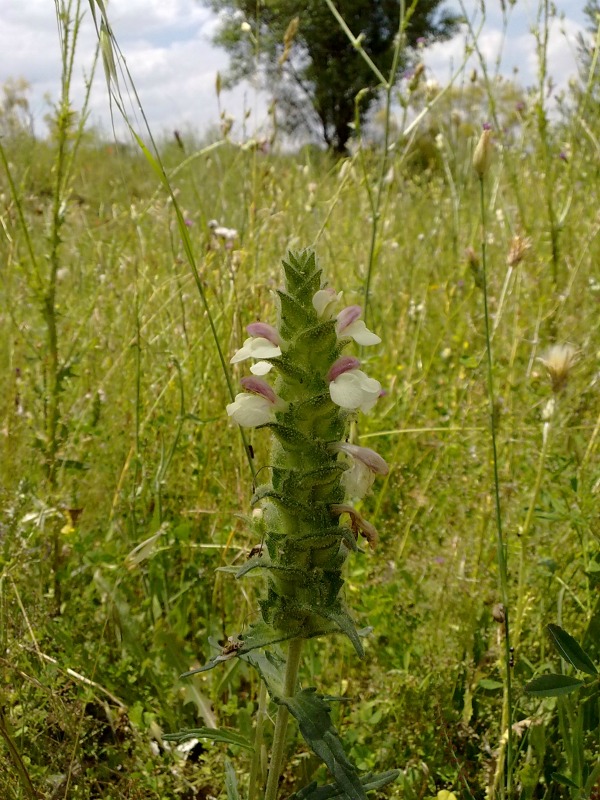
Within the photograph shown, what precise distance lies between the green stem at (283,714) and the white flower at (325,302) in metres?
0.42

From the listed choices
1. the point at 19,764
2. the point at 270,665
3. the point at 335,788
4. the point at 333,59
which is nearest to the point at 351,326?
the point at 270,665

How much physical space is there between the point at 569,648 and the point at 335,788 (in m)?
0.37

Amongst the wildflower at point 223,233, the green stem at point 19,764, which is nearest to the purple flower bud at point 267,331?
the green stem at point 19,764

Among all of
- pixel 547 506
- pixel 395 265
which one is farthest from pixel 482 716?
pixel 395 265

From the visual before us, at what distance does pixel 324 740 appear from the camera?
79 cm

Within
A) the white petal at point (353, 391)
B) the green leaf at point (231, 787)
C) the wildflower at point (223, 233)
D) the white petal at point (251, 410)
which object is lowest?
the green leaf at point (231, 787)

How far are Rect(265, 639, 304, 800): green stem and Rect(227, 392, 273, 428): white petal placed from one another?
0.29m

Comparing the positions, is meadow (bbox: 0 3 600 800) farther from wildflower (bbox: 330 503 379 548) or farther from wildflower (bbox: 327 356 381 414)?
wildflower (bbox: 330 503 379 548)

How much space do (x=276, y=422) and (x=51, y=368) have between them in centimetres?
111

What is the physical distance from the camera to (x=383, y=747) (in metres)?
1.28

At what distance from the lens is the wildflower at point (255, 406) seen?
82 centimetres

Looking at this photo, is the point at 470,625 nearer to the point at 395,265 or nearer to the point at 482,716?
the point at 482,716

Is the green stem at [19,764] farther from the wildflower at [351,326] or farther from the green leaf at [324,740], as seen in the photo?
the wildflower at [351,326]

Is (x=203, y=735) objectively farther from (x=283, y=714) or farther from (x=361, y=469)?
(x=361, y=469)
